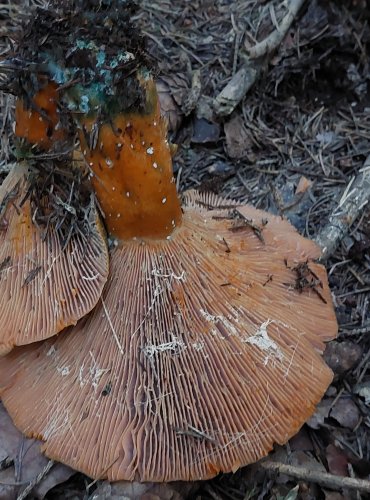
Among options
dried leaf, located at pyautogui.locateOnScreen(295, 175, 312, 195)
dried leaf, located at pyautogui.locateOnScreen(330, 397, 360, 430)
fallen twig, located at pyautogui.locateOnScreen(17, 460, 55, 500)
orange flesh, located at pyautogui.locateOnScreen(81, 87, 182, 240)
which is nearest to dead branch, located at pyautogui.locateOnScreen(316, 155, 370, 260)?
dried leaf, located at pyautogui.locateOnScreen(295, 175, 312, 195)

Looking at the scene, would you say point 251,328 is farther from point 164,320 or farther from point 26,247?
point 26,247

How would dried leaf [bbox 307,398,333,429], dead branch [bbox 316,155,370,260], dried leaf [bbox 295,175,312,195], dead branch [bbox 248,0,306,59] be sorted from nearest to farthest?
1. dried leaf [bbox 307,398,333,429]
2. dead branch [bbox 316,155,370,260]
3. dried leaf [bbox 295,175,312,195]
4. dead branch [bbox 248,0,306,59]

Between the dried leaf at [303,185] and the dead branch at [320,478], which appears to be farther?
the dried leaf at [303,185]

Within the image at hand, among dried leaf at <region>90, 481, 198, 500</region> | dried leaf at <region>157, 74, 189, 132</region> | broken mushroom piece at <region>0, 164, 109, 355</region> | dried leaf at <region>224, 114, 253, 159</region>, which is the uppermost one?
dried leaf at <region>157, 74, 189, 132</region>

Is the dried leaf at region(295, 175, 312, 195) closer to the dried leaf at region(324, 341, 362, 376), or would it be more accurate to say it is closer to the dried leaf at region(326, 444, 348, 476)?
the dried leaf at region(324, 341, 362, 376)

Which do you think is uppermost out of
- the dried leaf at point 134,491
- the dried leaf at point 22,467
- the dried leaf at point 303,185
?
the dried leaf at point 303,185

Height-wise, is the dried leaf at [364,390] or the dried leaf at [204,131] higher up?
the dried leaf at [204,131]

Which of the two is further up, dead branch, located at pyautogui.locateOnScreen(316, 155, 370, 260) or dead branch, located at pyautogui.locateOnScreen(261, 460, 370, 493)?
dead branch, located at pyautogui.locateOnScreen(316, 155, 370, 260)

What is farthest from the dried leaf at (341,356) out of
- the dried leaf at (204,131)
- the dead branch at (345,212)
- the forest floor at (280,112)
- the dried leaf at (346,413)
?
the dried leaf at (204,131)

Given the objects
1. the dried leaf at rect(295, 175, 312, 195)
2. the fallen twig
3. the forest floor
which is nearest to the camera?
the fallen twig

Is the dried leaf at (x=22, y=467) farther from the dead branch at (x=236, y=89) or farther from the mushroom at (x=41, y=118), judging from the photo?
the dead branch at (x=236, y=89)
